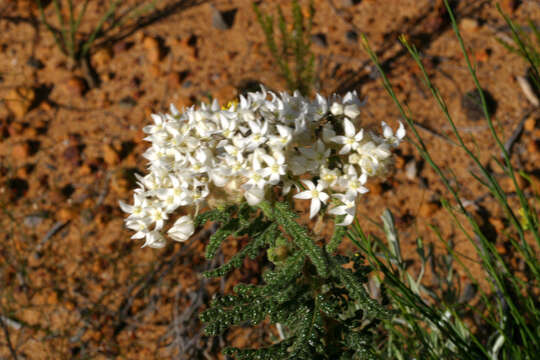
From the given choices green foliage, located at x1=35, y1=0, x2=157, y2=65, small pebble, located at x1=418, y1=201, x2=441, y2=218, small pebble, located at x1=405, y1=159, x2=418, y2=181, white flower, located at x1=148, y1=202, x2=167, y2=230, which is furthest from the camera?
green foliage, located at x1=35, y1=0, x2=157, y2=65

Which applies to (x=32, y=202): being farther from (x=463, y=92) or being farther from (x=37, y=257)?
(x=463, y=92)

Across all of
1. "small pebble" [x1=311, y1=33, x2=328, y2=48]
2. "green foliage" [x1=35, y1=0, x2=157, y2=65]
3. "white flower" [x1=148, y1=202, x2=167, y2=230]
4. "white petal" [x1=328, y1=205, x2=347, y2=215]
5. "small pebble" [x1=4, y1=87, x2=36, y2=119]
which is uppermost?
"green foliage" [x1=35, y1=0, x2=157, y2=65]

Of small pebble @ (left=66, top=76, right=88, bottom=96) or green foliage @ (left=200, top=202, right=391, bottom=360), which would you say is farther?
small pebble @ (left=66, top=76, right=88, bottom=96)

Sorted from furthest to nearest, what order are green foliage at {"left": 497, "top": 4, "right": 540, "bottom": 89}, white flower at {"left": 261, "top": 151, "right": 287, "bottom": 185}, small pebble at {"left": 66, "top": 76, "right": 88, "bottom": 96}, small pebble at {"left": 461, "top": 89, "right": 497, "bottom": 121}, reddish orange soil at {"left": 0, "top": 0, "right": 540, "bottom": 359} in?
small pebble at {"left": 66, "top": 76, "right": 88, "bottom": 96}
small pebble at {"left": 461, "top": 89, "right": 497, "bottom": 121}
reddish orange soil at {"left": 0, "top": 0, "right": 540, "bottom": 359}
green foliage at {"left": 497, "top": 4, "right": 540, "bottom": 89}
white flower at {"left": 261, "top": 151, "right": 287, "bottom": 185}

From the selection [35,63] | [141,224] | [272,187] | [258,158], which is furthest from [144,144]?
[258,158]

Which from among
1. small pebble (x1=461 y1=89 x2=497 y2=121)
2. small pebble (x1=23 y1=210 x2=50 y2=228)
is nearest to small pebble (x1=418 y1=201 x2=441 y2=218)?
small pebble (x1=461 y1=89 x2=497 y2=121)

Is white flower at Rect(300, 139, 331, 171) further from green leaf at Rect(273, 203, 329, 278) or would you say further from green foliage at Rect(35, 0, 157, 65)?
green foliage at Rect(35, 0, 157, 65)
